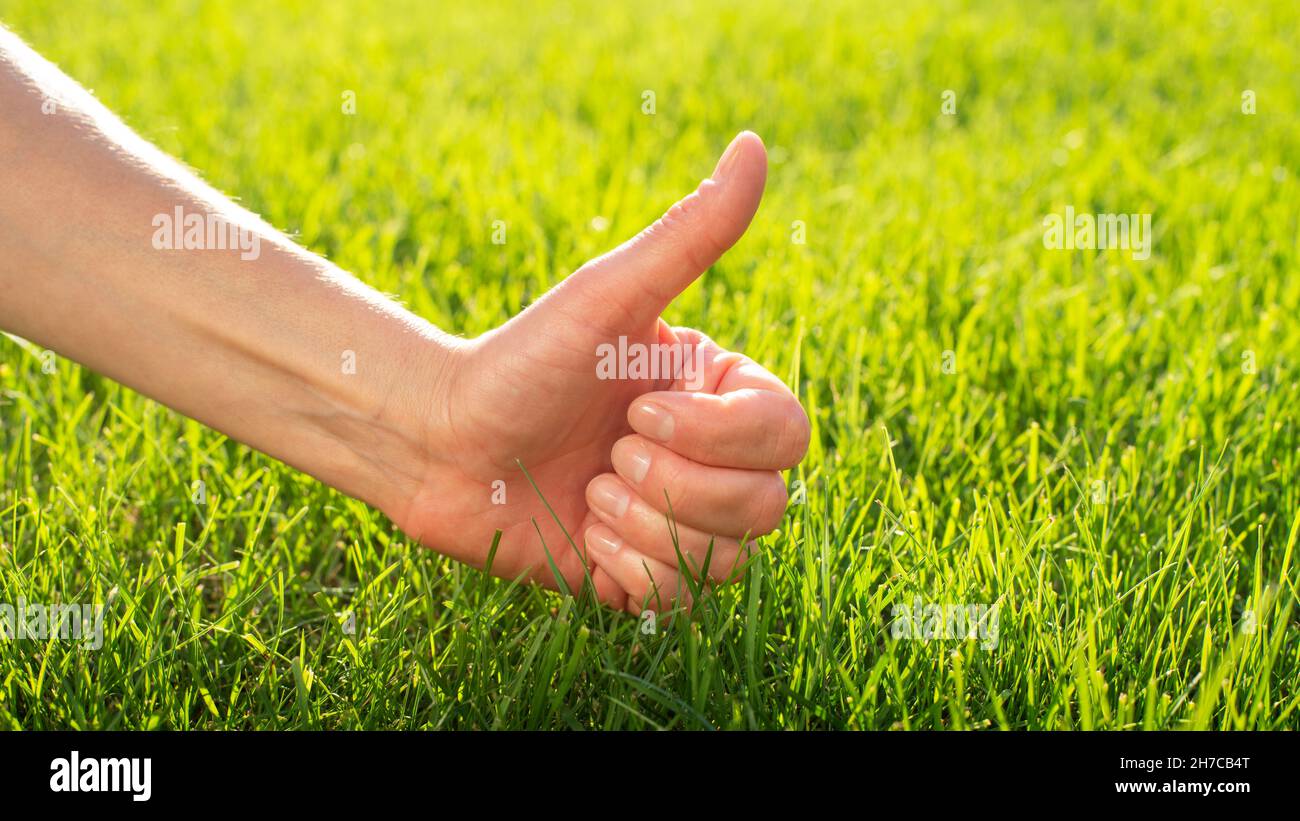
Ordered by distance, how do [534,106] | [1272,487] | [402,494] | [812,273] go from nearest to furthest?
[402,494]
[1272,487]
[812,273]
[534,106]

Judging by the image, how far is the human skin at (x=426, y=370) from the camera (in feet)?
5.28

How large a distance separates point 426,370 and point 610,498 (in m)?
0.37

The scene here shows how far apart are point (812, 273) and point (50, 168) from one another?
6.03 feet

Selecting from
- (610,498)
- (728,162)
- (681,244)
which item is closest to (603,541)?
(610,498)

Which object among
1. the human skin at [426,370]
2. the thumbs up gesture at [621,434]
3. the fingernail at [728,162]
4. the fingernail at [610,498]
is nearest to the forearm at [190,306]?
the human skin at [426,370]

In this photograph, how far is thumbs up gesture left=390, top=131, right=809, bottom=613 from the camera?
1596 millimetres

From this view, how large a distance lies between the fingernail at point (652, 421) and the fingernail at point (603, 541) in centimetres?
19

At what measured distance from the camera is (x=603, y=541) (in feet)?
5.65

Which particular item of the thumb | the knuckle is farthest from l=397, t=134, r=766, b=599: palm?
the knuckle

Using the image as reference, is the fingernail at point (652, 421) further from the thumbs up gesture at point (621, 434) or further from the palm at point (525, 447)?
the palm at point (525, 447)
